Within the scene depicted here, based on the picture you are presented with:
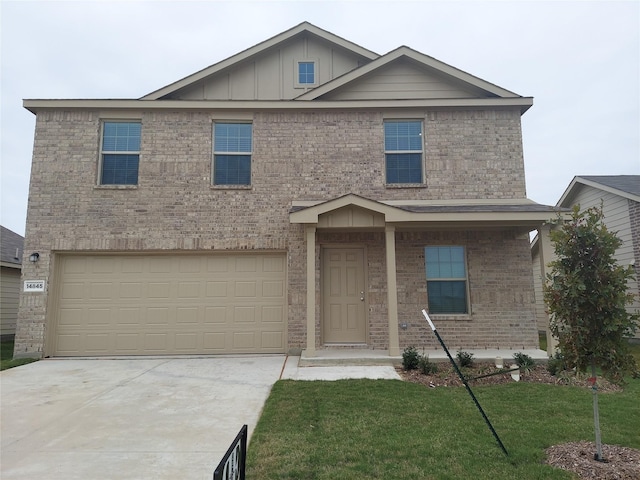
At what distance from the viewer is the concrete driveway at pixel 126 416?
11.6ft

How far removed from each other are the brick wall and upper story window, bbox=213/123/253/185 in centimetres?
20

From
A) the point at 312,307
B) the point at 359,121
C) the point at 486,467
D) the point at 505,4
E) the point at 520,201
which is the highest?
the point at 505,4

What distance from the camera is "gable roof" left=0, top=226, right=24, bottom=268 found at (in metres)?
12.8

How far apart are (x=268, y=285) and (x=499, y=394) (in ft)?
16.6

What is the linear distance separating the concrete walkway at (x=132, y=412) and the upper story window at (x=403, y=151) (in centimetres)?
445

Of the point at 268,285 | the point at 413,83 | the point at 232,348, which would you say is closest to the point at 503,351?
the point at 268,285

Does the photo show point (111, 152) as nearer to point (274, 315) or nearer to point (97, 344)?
point (97, 344)

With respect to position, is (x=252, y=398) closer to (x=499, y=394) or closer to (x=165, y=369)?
(x=165, y=369)

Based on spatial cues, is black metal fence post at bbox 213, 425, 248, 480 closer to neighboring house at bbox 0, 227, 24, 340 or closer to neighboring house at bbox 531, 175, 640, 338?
neighboring house at bbox 531, 175, 640, 338

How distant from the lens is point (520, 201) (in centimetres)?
886

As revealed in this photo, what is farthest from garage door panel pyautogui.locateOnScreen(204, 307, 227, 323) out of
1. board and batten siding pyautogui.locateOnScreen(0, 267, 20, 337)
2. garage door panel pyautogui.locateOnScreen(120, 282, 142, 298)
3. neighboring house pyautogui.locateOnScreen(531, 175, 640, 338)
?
board and batten siding pyautogui.locateOnScreen(0, 267, 20, 337)

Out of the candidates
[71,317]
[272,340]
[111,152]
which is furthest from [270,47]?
[71,317]

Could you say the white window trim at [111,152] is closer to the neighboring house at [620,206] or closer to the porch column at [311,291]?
the porch column at [311,291]

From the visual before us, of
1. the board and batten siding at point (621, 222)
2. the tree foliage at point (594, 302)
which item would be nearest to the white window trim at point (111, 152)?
the tree foliage at point (594, 302)
